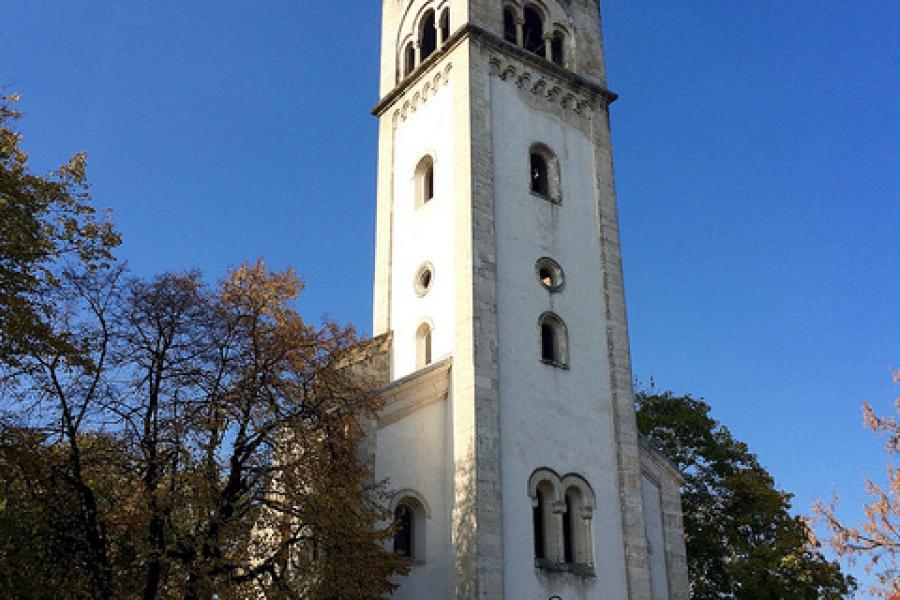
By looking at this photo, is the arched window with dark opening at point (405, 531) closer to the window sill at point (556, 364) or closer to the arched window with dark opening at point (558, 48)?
the window sill at point (556, 364)

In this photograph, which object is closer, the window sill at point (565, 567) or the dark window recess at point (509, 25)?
the window sill at point (565, 567)

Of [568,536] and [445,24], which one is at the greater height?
[445,24]

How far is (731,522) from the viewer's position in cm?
3130

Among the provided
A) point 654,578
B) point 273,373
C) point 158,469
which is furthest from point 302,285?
point 654,578

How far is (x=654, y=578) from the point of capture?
903 inches

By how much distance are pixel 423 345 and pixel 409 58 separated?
33.2 ft

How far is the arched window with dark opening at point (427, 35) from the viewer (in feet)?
95.4

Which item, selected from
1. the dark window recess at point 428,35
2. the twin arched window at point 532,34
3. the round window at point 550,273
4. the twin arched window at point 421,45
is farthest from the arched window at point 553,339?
the dark window recess at point 428,35

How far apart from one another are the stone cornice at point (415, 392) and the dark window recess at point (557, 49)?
35.6ft

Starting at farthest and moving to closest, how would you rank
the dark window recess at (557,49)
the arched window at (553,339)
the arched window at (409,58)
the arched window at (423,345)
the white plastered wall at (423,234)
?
the arched window at (409,58)
the dark window recess at (557,49)
the arched window at (423,345)
the white plastered wall at (423,234)
the arched window at (553,339)

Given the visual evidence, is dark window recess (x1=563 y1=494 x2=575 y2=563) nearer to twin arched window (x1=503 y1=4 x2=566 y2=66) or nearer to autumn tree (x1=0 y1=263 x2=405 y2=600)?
autumn tree (x1=0 y1=263 x2=405 y2=600)

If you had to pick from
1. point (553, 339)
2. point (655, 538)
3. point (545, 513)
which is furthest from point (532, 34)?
point (655, 538)

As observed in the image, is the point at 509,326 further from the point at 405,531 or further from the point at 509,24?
the point at 509,24

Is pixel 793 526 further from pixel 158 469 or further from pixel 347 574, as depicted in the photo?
pixel 158 469
